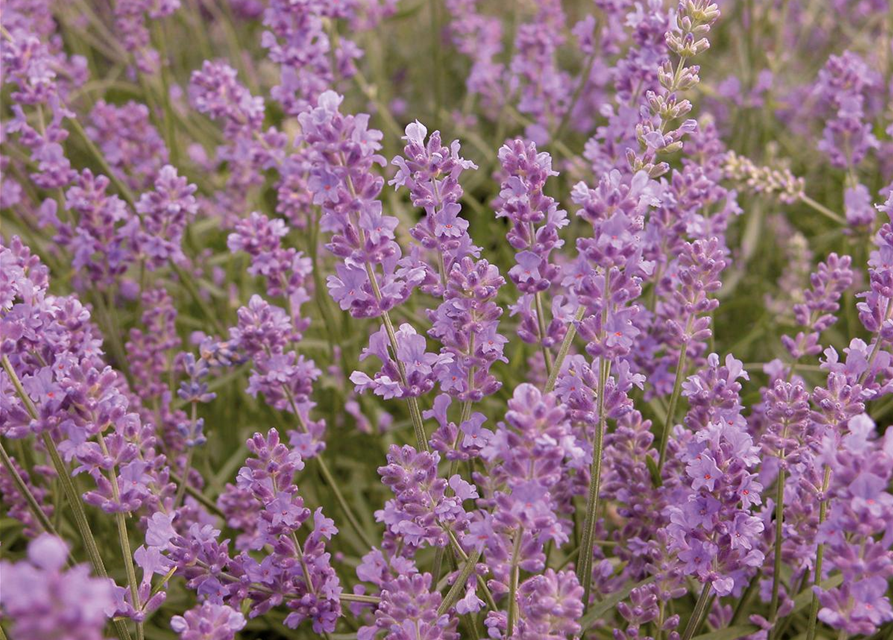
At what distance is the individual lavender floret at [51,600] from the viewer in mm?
752

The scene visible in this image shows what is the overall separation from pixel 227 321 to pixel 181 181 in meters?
0.66

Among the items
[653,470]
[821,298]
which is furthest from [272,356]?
[821,298]

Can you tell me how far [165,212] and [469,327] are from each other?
1.03 metres

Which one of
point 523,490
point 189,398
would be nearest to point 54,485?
point 189,398

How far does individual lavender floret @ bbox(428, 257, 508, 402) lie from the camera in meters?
1.41

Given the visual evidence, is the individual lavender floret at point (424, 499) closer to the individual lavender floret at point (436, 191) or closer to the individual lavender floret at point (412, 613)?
the individual lavender floret at point (412, 613)

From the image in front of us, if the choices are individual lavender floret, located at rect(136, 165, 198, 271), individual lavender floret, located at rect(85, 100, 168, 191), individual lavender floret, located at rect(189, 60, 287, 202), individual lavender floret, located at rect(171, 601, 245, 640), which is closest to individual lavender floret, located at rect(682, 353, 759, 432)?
individual lavender floret, located at rect(171, 601, 245, 640)

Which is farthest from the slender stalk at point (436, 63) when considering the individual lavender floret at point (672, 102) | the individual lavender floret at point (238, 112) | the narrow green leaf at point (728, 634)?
the narrow green leaf at point (728, 634)

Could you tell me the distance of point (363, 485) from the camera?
7.98ft

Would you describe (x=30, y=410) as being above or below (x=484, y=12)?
below

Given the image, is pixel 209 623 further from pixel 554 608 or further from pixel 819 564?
pixel 819 564

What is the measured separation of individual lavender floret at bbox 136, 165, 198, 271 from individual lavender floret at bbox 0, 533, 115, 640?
1.42 metres

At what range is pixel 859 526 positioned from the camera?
3.70ft

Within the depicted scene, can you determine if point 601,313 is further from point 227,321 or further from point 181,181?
point 227,321
